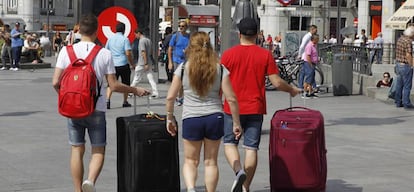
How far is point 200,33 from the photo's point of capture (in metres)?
7.67

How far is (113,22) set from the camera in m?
17.1

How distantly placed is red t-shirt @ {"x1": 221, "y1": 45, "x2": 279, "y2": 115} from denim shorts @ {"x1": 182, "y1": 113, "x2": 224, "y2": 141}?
2.15 ft

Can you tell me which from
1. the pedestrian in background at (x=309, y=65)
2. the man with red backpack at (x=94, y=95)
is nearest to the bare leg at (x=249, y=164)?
the man with red backpack at (x=94, y=95)

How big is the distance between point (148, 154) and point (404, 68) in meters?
11.0

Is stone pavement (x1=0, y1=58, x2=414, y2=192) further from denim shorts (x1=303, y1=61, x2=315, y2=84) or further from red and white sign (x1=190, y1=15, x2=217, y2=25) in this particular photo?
red and white sign (x1=190, y1=15, x2=217, y2=25)

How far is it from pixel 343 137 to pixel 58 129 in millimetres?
4498

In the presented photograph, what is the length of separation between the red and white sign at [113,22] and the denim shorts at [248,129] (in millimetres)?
8355

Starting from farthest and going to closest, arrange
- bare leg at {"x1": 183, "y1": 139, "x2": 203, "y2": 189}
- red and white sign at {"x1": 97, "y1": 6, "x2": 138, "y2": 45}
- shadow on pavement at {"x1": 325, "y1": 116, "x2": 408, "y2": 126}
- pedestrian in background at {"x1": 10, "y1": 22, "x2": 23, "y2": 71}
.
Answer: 1. pedestrian in background at {"x1": 10, "y1": 22, "x2": 23, "y2": 71}
2. red and white sign at {"x1": 97, "y1": 6, "x2": 138, "y2": 45}
3. shadow on pavement at {"x1": 325, "y1": 116, "x2": 408, "y2": 126}
4. bare leg at {"x1": 183, "y1": 139, "x2": 203, "y2": 189}

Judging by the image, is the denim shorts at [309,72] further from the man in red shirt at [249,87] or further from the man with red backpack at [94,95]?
the man with red backpack at [94,95]

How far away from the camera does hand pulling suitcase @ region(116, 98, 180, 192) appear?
7.64 m

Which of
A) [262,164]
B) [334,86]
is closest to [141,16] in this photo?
[334,86]

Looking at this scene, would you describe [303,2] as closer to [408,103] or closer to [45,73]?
[45,73]

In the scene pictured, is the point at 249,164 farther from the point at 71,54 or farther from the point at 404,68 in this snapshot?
the point at 404,68

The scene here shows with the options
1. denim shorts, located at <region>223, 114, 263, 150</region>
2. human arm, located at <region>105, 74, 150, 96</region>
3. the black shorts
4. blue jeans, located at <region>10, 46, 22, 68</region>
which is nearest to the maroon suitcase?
denim shorts, located at <region>223, 114, 263, 150</region>
